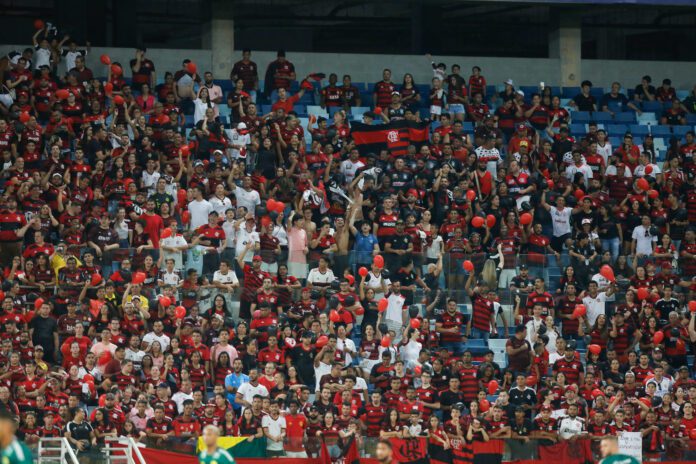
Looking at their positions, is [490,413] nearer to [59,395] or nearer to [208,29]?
[59,395]

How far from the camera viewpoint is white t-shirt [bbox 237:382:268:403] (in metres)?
22.2

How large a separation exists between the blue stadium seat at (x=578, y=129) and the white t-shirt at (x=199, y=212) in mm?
9190

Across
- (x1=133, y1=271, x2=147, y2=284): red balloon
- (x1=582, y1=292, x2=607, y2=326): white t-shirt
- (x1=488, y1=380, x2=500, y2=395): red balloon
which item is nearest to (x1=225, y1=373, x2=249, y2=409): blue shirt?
(x1=133, y1=271, x2=147, y2=284): red balloon

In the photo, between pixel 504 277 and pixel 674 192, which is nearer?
pixel 504 277

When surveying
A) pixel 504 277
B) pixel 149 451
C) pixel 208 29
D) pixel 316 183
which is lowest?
pixel 149 451

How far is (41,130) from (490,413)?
985cm

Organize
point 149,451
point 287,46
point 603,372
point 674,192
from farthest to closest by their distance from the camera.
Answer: point 287,46, point 674,192, point 603,372, point 149,451

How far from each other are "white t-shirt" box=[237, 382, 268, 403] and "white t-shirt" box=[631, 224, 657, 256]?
27.9ft

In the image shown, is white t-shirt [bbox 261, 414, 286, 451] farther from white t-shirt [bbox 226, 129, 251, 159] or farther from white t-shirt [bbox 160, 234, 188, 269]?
white t-shirt [bbox 226, 129, 251, 159]

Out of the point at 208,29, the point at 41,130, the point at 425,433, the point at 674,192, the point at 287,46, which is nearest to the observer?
the point at 425,433

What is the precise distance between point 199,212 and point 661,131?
446 inches

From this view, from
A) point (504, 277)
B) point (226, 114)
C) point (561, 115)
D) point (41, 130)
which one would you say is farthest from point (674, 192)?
point (41, 130)

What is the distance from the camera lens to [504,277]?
2509cm

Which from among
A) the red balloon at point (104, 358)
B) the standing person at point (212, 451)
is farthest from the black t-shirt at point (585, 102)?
the standing person at point (212, 451)
